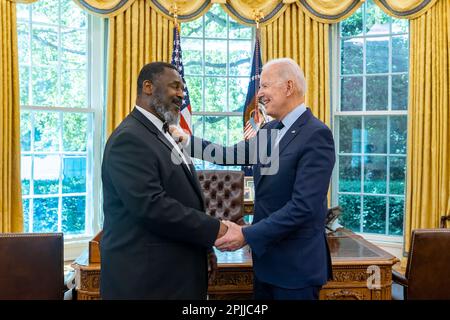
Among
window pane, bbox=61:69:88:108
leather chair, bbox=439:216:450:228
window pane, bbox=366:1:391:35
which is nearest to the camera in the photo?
leather chair, bbox=439:216:450:228

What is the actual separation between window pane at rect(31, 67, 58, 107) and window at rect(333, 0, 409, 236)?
10.9 ft

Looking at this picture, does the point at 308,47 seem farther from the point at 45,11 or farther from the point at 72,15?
the point at 45,11

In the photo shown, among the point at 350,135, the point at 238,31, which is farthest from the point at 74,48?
the point at 350,135

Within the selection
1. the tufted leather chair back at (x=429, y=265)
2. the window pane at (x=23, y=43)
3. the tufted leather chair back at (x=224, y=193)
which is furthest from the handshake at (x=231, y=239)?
the window pane at (x=23, y=43)

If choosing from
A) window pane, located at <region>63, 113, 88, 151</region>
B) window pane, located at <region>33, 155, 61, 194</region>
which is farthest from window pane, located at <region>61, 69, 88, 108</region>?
window pane, located at <region>33, 155, 61, 194</region>

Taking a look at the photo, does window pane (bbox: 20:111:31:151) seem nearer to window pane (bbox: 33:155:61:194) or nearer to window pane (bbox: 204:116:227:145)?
window pane (bbox: 33:155:61:194)

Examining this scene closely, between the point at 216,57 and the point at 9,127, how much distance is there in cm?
254

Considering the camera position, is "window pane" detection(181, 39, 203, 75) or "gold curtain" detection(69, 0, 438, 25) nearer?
"gold curtain" detection(69, 0, 438, 25)

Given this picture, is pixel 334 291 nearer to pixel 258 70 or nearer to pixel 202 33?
pixel 258 70

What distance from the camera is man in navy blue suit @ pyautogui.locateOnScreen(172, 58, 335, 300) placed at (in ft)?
6.59

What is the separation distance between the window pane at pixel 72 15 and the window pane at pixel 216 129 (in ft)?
5.96

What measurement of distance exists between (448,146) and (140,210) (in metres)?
4.16

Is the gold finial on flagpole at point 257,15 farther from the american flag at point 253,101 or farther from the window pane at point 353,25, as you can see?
the window pane at point 353,25

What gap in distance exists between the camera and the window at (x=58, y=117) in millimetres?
4848
